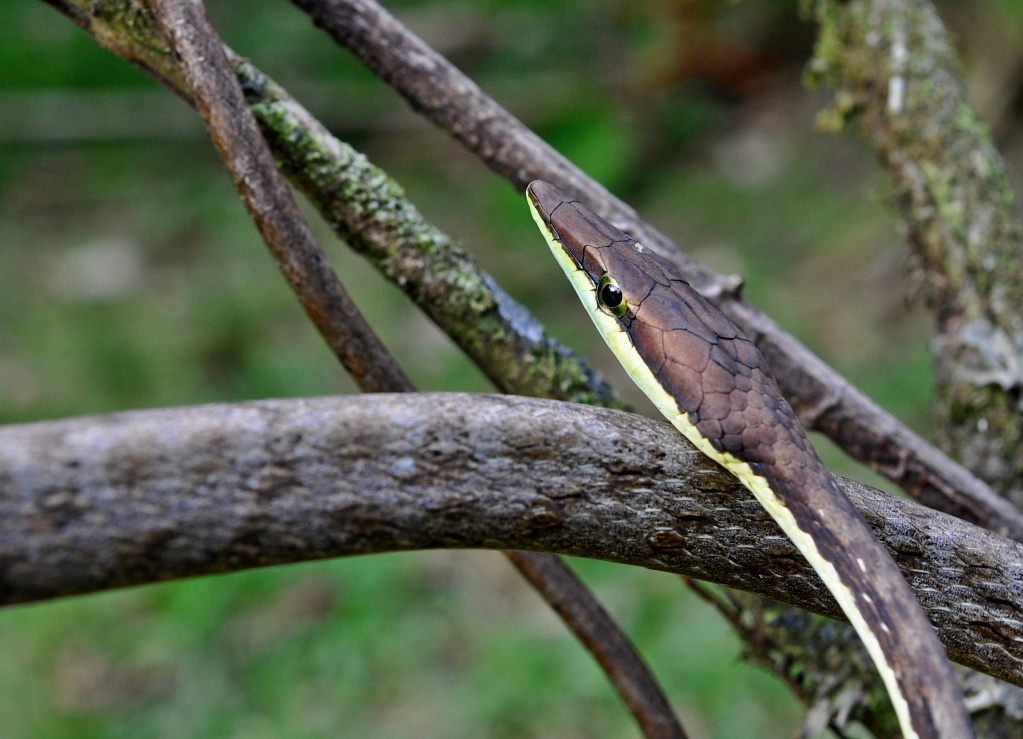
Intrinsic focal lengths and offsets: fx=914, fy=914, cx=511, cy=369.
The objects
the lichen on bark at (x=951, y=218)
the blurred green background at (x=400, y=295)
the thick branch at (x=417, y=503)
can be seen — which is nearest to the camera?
the thick branch at (x=417, y=503)

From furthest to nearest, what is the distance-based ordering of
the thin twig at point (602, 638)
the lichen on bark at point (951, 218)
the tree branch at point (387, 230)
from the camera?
1. the lichen on bark at point (951, 218)
2. the thin twig at point (602, 638)
3. the tree branch at point (387, 230)

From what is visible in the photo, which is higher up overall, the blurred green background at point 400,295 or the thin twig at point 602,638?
the blurred green background at point 400,295

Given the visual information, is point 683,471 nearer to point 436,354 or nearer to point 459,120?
point 459,120

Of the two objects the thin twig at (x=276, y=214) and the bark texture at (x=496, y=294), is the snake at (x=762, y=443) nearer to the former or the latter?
the bark texture at (x=496, y=294)

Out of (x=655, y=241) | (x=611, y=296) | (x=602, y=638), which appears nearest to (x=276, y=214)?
(x=611, y=296)

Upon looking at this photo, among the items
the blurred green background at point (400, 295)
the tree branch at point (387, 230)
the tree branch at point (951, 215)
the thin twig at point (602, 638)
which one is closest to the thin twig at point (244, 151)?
the tree branch at point (387, 230)

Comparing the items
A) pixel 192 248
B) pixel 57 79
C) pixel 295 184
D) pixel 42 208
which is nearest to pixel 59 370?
pixel 192 248

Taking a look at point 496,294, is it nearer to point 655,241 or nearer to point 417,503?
point 655,241
